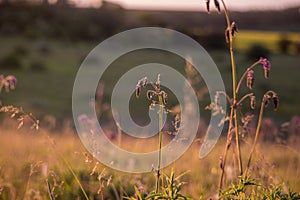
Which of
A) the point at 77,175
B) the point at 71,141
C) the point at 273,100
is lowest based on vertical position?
the point at 77,175

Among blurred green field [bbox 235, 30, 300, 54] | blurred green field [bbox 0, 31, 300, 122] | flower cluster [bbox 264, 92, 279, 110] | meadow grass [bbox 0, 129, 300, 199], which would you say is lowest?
meadow grass [bbox 0, 129, 300, 199]

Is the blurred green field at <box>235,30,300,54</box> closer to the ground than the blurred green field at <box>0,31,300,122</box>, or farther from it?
farther from it

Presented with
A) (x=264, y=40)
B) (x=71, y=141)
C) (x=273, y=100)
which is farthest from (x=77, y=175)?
(x=264, y=40)

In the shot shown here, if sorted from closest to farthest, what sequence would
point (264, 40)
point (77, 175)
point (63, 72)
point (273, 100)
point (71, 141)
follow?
point (273, 100) → point (77, 175) → point (71, 141) → point (63, 72) → point (264, 40)

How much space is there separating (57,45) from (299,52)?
21857 millimetres

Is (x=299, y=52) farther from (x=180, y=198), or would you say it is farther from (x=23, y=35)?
(x=180, y=198)

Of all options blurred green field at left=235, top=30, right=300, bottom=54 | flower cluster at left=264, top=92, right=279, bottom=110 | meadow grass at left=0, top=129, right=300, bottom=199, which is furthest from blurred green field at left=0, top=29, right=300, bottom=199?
blurred green field at left=235, top=30, right=300, bottom=54

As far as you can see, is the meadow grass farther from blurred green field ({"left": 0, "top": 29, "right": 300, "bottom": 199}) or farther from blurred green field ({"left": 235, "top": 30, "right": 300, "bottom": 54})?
blurred green field ({"left": 235, "top": 30, "right": 300, "bottom": 54})

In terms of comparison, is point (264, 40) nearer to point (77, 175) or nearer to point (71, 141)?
point (71, 141)

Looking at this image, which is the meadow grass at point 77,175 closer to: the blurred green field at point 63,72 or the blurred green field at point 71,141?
the blurred green field at point 71,141

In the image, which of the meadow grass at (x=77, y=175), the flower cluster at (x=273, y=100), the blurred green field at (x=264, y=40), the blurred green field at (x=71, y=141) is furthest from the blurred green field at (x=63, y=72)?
the flower cluster at (x=273, y=100)

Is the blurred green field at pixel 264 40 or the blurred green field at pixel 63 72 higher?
the blurred green field at pixel 264 40

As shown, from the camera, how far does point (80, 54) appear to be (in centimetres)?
3594

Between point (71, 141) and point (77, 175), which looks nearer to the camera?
point (77, 175)
